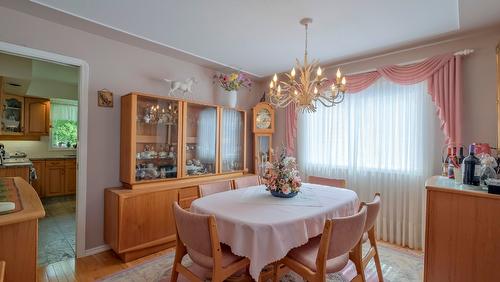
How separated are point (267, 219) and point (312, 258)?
1.29 ft

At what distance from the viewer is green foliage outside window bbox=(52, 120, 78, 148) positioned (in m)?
5.25

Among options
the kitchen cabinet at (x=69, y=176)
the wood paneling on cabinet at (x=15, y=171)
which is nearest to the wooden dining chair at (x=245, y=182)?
the wood paneling on cabinet at (x=15, y=171)

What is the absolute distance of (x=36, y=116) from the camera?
4.89 meters

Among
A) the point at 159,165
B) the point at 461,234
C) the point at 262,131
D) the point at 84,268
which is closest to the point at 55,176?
the point at 159,165

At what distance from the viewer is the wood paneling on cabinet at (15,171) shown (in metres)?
3.29

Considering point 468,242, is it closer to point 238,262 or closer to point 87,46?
point 238,262

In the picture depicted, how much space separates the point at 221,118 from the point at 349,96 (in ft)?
5.77

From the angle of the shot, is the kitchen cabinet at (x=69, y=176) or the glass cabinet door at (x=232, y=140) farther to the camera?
the kitchen cabinet at (x=69, y=176)

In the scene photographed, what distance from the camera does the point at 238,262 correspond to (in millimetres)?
1572

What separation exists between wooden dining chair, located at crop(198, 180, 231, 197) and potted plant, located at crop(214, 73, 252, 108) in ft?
4.78

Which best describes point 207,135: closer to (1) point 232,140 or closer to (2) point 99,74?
(1) point 232,140

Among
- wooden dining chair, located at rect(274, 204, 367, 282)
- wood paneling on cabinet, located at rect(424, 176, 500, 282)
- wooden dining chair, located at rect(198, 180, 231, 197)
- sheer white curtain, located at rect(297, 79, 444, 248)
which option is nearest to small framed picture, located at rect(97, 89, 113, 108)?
wooden dining chair, located at rect(198, 180, 231, 197)

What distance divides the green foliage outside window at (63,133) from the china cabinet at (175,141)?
3.69 meters

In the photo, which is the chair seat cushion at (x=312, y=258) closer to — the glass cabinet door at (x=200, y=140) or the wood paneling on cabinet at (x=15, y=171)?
the glass cabinet door at (x=200, y=140)
